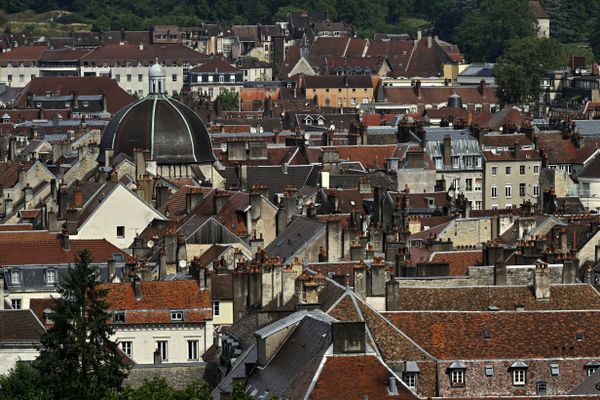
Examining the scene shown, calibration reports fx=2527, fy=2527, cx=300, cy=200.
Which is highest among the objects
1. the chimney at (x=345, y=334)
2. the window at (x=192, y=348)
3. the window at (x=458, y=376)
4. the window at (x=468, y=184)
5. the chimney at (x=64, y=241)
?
the chimney at (x=345, y=334)

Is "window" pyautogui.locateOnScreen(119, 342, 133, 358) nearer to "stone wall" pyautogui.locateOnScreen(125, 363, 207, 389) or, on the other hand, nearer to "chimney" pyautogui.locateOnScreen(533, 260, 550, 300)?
"stone wall" pyautogui.locateOnScreen(125, 363, 207, 389)

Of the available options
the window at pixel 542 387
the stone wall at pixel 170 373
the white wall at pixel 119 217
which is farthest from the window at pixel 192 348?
the white wall at pixel 119 217

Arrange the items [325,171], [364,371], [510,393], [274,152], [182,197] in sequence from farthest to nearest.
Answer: [274,152], [325,171], [182,197], [510,393], [364,371]

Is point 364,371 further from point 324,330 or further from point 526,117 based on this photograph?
point 526,117

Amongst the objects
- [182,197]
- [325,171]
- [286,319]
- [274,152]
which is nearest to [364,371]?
[286,319]

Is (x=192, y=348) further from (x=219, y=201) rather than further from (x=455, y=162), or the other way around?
(x=455, y=162)

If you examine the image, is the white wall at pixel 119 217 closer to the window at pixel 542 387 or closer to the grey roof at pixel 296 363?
the grey roof at pixel 296 363

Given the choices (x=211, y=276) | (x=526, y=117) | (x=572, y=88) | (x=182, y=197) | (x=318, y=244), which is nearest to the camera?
(x=211, y=276)
